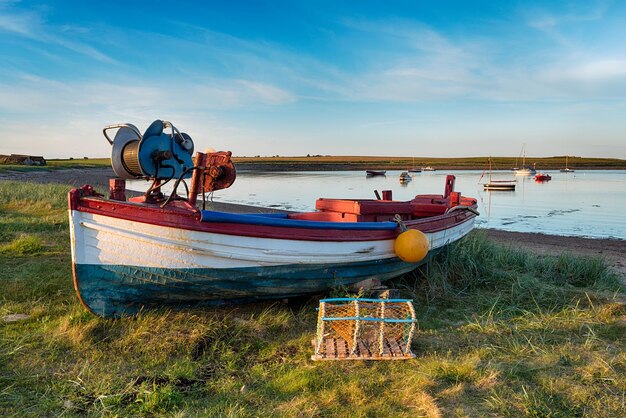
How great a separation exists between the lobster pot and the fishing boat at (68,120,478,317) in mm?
679

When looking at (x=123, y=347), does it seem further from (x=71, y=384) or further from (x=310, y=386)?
(x=310, y=386)

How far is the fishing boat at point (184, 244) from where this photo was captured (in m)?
4.65

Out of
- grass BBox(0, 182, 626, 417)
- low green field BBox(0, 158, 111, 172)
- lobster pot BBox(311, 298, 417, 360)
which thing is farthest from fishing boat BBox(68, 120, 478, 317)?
low green field BBox(0, 158, 111, 172)

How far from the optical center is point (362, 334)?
4.86 m

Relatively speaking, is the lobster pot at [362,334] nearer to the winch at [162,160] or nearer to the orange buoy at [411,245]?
the orange buoy at [411,245]

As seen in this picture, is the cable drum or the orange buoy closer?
the cable drum

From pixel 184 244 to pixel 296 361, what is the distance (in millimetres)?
1602

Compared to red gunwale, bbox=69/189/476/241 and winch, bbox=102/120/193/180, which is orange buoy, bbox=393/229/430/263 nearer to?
red gunwale, bbox=69/189/476/241

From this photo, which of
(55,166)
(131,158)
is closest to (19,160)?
(55,166)

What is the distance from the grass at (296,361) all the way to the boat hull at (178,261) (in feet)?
0.95

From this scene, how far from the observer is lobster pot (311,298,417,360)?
4.34 m

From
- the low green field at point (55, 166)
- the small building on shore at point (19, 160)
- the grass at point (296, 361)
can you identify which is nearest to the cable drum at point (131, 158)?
the grass at point (296, 361)

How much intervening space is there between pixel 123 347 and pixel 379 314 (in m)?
2.65

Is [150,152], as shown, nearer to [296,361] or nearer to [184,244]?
[184,244]
